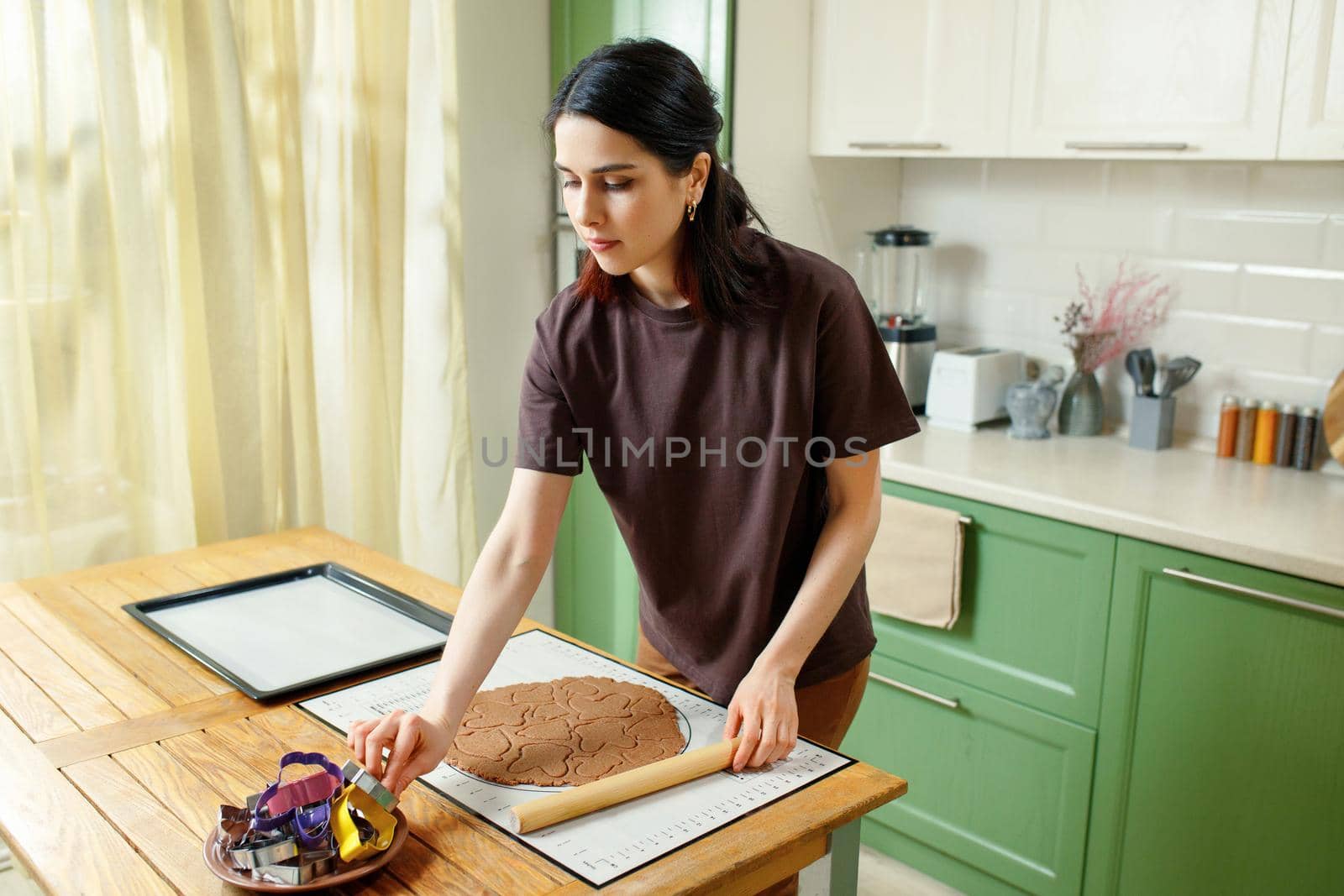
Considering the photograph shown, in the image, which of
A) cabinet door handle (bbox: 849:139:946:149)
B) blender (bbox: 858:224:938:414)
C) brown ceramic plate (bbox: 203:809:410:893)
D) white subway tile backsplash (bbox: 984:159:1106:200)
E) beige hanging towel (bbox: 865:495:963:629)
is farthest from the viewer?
blender (bbox: 858:224:938:414)

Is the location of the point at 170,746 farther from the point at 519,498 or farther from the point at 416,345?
the point at 416,345

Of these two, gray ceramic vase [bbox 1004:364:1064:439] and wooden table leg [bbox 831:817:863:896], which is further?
gray ceramic vase [bbox 1004:364:1064:439]

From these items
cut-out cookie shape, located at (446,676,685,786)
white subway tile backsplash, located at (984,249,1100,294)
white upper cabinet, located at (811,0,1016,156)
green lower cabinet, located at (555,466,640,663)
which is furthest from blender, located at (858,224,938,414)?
cut-out cookie shape, located at (446,676,685,786)

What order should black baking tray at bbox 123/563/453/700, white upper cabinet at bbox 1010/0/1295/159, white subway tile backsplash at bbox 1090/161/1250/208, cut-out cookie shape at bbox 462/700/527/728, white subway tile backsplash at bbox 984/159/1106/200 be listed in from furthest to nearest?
1. white subway tile backsplash at bbox 984/159/1106/200
2. white subway tile backsplash at bbox 1090/161/1250/208
3. white upper cabinet at bbox 1010/0/1295/159
4. black baking tray at bbox 123/563/453/700
5. cut-out cookie shape at bbox 462/700/527/728

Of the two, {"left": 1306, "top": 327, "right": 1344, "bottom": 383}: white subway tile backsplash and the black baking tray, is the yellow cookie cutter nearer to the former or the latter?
the black baking tray

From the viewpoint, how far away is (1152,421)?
2.70 m

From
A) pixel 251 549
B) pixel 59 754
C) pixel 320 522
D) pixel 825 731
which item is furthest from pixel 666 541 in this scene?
pixel 320 522

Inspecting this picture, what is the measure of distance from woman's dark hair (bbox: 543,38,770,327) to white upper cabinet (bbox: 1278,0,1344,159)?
118 cm

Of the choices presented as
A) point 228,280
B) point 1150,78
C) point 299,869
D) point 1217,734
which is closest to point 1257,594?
point 1217,734

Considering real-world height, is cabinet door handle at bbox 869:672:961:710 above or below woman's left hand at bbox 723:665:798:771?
below

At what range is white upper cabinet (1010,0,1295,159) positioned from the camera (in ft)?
7.32

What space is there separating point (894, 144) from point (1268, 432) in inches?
41.1

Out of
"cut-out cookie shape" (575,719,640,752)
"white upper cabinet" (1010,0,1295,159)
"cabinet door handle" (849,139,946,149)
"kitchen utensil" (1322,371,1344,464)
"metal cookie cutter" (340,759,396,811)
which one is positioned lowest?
"cut-out cookie shape" (575,719,640,752)

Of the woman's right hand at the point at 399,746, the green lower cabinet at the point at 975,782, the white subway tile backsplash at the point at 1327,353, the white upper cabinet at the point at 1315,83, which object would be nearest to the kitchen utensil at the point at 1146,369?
the white subway tile backsplash at the point at 1327,353
